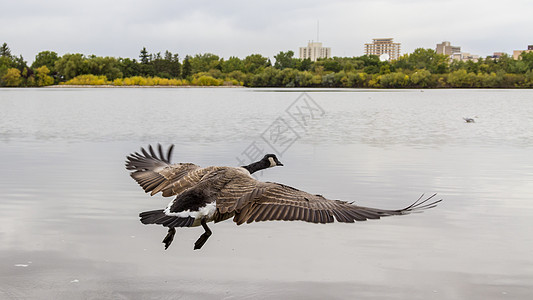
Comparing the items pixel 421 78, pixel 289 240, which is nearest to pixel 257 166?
pixel 289 240

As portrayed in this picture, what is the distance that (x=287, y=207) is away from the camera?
6.06 m

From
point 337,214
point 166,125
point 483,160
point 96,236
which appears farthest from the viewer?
point 166,125

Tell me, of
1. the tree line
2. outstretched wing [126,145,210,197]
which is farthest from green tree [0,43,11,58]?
outstretched wing [126,145,210,197]

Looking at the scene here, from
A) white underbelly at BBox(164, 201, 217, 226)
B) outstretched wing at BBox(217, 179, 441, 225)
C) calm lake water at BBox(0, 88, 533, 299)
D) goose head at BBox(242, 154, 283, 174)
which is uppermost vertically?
goose head at BBox(242, 154, 283, 174)

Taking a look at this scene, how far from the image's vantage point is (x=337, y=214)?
19.0 ft

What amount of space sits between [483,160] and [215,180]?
11.2m

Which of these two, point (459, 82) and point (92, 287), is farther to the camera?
point (459, 82)

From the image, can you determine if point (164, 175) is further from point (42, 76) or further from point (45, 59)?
point (45, 59)

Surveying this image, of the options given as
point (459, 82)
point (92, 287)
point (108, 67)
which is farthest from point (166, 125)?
point (459, 82)

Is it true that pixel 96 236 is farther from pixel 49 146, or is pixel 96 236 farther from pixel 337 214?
pixel 49 146

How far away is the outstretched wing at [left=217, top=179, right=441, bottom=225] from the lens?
5764mm

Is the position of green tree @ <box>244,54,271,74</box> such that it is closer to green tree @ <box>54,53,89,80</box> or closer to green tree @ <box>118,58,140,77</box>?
green tree @ <box>118,58,140,77</box>

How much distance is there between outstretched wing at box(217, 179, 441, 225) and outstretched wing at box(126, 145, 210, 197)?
0.89 metres

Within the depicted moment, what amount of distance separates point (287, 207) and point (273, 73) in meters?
144
